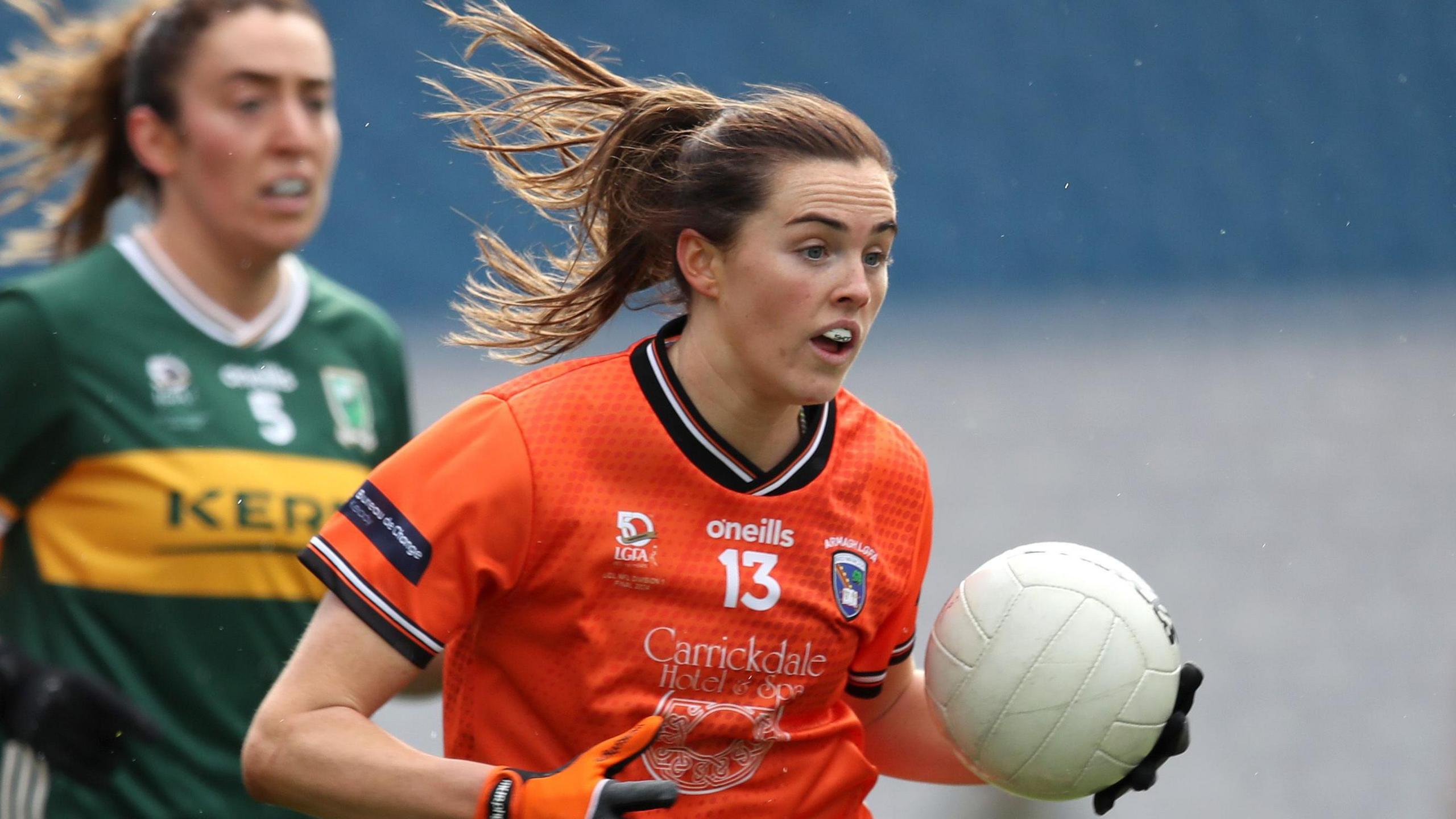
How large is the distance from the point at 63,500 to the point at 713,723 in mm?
1665

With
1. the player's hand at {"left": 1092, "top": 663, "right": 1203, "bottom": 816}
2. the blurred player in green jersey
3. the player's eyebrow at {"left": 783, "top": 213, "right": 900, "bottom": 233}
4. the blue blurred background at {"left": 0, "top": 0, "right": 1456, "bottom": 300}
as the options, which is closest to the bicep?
the player's hand at {"left": 1092, "top": 663, "right": 1203, "bottom": 816}

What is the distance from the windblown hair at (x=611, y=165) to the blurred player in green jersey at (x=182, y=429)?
2.17 ft

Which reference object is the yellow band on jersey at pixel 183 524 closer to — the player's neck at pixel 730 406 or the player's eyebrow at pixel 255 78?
the player's eyebrow at pixel 255 78

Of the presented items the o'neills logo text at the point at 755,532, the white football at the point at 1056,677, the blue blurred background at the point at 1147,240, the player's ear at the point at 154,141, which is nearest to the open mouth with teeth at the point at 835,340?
the o'neills logo text at the point at 755,532

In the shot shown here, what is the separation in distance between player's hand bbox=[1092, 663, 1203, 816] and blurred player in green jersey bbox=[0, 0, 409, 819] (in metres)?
1.81

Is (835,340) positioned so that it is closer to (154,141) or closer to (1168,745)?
(1168,745)

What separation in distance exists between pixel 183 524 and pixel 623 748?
1.54 m

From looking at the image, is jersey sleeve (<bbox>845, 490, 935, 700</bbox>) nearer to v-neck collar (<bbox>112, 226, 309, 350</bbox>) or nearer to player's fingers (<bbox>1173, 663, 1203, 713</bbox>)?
player's fingers (<bbox>1173, 663, 1203, 713</bbox>)

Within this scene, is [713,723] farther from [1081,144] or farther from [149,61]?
[1081,144]

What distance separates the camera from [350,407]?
4.16 meters

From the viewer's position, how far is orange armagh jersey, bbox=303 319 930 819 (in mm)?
2775

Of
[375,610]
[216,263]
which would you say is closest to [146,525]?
[216,263]

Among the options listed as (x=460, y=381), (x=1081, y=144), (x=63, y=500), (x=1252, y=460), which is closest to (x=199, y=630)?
(x=63, y=500)

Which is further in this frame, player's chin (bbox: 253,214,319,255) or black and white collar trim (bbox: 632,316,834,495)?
player's chin (bbox: 253,214,319,255)
